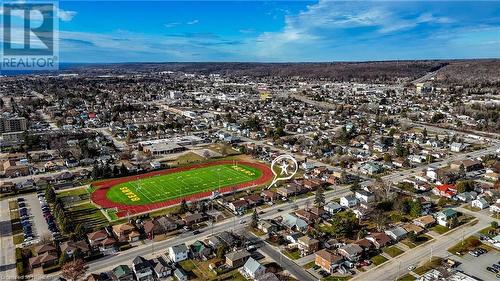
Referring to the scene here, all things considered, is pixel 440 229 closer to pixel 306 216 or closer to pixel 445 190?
pixel 445 190

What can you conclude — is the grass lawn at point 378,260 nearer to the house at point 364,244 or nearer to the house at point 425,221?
the house at point 364,244

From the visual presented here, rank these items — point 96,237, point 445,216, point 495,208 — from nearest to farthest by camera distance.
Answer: point 96,237
point 445,216
point 495,208

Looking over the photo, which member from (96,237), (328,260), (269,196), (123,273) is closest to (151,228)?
(96,237)

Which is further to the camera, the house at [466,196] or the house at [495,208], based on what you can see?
the house at [466,196]

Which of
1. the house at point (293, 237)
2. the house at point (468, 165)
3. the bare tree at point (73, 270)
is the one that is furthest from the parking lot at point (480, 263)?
the bare tree at point (73, 270)

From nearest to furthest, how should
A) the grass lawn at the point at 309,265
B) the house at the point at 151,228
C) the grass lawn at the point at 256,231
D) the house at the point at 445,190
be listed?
the grass lawn at the point at 309,265
the house at the point at 151,228
the grass lawn at the point at 256,231
the house at the point at 445,190

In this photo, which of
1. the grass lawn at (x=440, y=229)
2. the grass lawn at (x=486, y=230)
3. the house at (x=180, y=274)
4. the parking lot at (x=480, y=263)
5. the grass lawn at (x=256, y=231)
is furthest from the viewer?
the grass lawn at (x=440, y=229)
